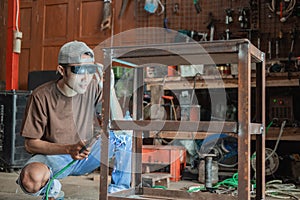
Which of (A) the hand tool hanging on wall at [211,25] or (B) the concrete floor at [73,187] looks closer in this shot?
(B) the concrete floor at [73,187]

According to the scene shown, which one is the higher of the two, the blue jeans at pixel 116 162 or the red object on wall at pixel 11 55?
the red object on wall at pixel 11 55

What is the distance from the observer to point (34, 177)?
1.86 m

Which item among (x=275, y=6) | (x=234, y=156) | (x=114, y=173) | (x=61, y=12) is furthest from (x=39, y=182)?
(x=61, y=12)

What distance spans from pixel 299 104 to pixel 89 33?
105 inches

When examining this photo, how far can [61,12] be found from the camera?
210 inches

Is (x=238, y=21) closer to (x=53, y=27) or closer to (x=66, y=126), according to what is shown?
(x=53, y=27)

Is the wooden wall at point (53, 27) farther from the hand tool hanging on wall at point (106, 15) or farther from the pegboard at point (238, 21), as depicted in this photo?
the pegboard at point (238, 21)

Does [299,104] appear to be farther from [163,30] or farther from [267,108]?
[163,30]

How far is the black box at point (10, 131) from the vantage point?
12.1 ft

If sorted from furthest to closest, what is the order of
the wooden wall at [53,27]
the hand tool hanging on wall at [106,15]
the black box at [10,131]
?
the wooden wall at [53,27]
the hand tool hanging on wall at [106,15]
the black box at [10,131]

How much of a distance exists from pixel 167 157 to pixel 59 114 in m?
1.48

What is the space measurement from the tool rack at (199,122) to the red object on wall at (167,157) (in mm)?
1230

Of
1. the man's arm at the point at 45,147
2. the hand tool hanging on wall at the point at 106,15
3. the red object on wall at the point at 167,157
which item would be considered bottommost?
the red object on wall at the point at 167,157

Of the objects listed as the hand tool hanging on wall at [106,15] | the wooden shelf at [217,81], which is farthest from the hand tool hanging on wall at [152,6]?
the wooden shelf at [217,81]
